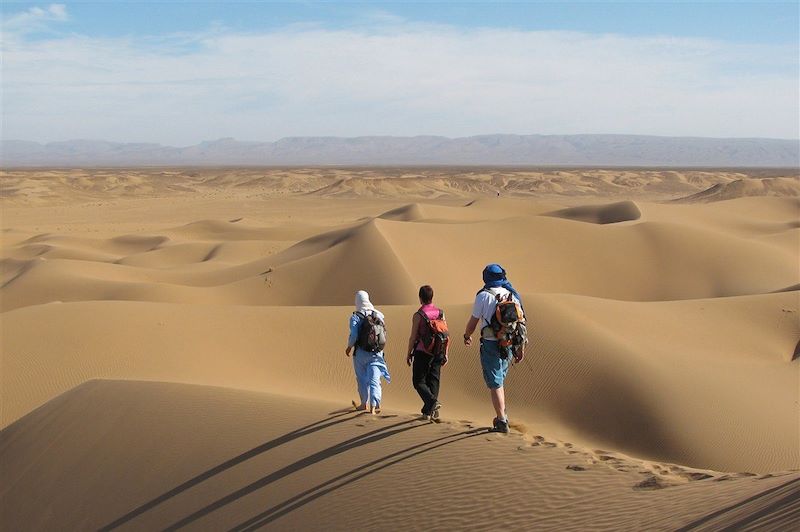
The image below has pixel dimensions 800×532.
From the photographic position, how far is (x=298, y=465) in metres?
6.37

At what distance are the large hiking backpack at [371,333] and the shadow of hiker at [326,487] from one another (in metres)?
1.07

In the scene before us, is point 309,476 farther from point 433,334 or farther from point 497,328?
point 497,328

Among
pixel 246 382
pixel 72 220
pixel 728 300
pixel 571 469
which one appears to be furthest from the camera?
pixel 72 220

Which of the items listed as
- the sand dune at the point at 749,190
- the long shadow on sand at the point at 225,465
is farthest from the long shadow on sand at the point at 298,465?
the sand dune at the point at 749,190

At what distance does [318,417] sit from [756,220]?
35907mm

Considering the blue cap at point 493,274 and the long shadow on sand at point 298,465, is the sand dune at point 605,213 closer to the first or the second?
the blue cap at point 493,274

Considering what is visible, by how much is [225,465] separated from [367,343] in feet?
5.53

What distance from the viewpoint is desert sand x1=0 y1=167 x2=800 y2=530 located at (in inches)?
223

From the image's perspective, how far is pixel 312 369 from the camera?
40.0 ft

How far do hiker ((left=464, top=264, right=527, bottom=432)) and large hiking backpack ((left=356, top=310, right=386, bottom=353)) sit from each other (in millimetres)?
992

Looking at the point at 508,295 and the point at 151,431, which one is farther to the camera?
the point at 151,431

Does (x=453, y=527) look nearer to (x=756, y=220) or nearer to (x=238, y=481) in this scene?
(x=238, y=481)

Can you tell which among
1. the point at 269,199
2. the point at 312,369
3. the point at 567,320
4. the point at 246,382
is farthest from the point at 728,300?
the point at 269,199

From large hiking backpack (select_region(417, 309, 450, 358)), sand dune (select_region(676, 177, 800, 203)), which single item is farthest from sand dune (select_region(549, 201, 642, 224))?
large hiking backpack (select_region(417, 309, 450, 358))
